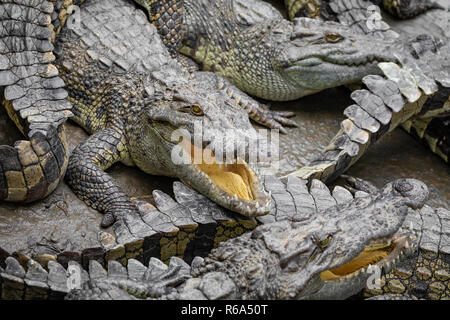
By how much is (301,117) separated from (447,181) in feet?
3.07

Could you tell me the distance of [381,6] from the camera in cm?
457

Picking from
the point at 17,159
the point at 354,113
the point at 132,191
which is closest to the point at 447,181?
the point at 354,113

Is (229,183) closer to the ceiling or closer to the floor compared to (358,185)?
closer to the ceiling

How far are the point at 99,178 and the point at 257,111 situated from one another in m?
1.15

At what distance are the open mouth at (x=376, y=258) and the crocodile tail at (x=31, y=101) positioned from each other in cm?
129

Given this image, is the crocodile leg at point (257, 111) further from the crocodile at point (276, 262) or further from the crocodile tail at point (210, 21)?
the crocodile at point (276, 262)

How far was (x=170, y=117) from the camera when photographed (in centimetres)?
288

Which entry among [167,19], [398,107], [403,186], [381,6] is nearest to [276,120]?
[398,107]

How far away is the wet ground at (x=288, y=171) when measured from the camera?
8.84 ft

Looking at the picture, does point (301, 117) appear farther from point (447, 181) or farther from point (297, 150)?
point (447, 181)

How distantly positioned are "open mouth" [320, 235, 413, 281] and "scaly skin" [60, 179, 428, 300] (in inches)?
0.4

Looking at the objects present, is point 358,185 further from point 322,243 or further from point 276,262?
point 276,262

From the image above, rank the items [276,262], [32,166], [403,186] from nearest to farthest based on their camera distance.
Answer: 1. [276,262]
2. [403,186]
3. [32,166]

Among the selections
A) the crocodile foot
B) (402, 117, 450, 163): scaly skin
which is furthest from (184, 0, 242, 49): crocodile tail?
(402, 117, 450, 163): scaly skin
